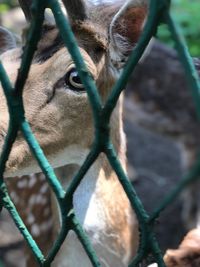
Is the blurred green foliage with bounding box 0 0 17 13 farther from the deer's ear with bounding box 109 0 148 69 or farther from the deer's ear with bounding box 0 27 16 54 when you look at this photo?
the deer's ear with bounding box 109 0 148 69

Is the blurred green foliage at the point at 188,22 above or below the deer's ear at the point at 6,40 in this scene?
below

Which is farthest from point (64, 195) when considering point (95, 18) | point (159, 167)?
point (159, 167)

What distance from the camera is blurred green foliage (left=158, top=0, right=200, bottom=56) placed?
193 inches

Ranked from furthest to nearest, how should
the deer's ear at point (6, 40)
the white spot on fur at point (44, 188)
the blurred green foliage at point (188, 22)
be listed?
the blurred green foliage at point (188, 22), the white spot on fur at point (44, 188), the deer's ear at point (6, 40)

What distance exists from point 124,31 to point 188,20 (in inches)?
125

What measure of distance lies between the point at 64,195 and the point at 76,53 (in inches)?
9.9

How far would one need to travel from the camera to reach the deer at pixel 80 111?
1928mm

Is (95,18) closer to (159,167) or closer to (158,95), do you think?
(158,95)

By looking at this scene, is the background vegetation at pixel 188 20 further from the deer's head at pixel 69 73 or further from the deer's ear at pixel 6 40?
the deer's head at pixel 69 73

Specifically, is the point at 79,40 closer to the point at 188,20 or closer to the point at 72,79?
the point at 72,79

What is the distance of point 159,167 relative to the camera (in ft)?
17.0

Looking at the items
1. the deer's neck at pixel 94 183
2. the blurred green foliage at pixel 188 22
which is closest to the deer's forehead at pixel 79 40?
the deer's neck at pixel 94 183

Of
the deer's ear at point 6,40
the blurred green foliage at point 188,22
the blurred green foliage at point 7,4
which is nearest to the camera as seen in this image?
the deer's ear at point 6,40

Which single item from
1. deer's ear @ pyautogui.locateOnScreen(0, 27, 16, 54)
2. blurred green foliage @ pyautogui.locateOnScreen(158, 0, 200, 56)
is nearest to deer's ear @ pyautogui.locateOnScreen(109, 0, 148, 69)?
deer's ear @ pyautogui.locateOnScreen(0, 27, 16, 54)
